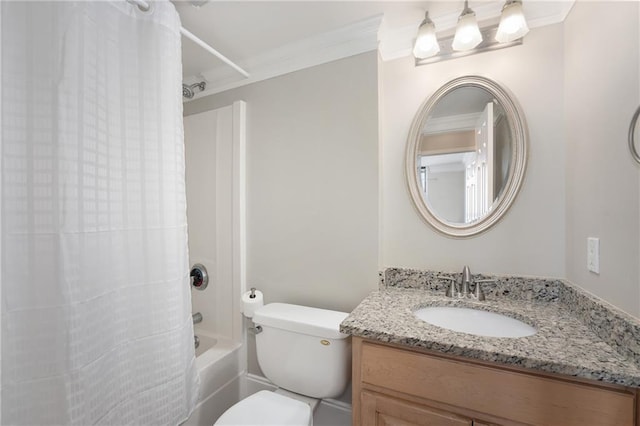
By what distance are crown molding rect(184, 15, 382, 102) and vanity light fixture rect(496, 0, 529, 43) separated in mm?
532

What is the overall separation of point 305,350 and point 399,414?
49cm

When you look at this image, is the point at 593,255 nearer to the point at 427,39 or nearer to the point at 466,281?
the point at 466,281

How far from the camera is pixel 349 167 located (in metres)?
1.44

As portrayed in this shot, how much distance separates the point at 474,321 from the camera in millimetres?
1156

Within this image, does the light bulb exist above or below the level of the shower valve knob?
above

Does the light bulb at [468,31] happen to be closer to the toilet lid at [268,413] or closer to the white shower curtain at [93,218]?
the white shower curtain at [93,218]

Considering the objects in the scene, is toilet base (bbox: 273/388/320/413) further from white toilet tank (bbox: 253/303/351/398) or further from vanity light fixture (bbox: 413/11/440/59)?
vanity light fixture (bbox: 413/11/440/59)

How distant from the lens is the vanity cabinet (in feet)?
2.34

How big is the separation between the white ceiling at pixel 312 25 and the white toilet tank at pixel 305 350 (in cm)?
139

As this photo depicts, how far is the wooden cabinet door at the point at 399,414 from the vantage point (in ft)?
2.79

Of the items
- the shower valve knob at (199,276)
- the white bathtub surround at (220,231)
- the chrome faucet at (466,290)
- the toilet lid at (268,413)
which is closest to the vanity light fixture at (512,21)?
the chrome faucet at (466,290)

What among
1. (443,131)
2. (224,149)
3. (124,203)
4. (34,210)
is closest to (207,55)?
(224,149)

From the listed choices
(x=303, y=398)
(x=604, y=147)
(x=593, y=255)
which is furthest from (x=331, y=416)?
(x=604, y=147)

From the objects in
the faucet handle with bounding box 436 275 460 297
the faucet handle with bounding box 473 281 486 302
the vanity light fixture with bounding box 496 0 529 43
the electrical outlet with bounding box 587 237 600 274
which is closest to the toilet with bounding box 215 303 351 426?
the faucet handle with bounding box 436 275 460 297
